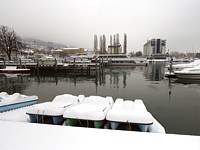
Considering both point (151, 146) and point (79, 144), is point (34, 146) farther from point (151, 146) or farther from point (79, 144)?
point (151, 146)

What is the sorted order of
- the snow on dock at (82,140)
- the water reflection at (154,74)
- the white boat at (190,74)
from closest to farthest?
the snow on dock at (82,140), the white boat at (190,74), the water reflection at (154,74)

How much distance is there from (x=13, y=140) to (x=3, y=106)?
3.36 metres

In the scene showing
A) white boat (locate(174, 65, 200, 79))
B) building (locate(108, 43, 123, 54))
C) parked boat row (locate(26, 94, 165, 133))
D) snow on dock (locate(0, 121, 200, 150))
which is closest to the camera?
snow on dock (locate(0, 121, 200, 150))

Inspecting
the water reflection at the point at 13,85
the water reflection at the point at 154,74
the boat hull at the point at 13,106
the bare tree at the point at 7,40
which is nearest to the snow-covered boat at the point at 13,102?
the boat hull at the point at 13,106

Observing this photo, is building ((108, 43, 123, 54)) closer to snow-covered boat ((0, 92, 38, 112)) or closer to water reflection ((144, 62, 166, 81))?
water reflection ((144, 62, 166, 81))

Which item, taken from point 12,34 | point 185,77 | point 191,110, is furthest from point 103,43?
point 191,110

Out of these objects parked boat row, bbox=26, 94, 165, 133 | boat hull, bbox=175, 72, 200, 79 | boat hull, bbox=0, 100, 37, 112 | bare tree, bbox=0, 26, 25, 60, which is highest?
bare tree, bbox=0, 26, 25, 60

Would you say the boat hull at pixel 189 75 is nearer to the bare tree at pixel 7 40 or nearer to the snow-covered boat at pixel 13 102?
the snow-covered boat at pixel 13 102

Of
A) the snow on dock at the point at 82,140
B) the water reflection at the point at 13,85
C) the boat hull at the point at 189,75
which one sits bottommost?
the water reflection at the point at 13,85

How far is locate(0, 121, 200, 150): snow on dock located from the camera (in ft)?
6.12

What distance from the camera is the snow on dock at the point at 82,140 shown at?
187cm

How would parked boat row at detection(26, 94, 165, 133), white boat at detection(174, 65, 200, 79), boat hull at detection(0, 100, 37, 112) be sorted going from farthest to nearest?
white boat at detection(174, 65, 200, 79), boat hull at detection(0, 100, 37, 112), parked boat row at detection(26, 94, 165, 133)

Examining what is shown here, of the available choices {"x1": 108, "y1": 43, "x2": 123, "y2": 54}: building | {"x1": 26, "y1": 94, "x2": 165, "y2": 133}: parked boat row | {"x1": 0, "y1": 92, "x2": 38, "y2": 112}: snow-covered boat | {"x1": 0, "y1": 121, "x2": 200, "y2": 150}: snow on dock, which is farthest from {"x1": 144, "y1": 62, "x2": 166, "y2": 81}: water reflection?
{"x1": 108, "y1": 43, "x2": 123, "y2": 54}: building

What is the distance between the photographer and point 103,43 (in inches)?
3509
